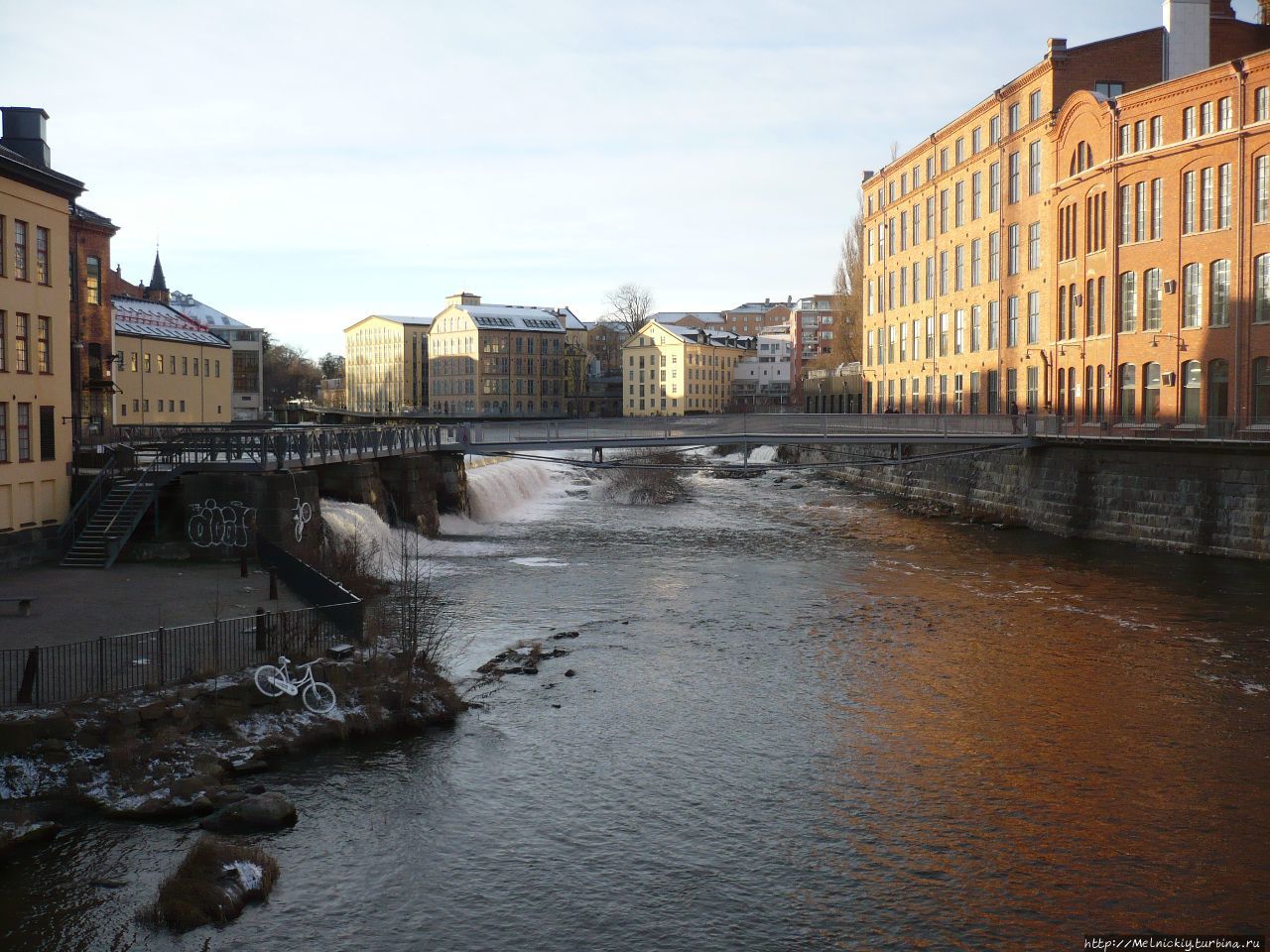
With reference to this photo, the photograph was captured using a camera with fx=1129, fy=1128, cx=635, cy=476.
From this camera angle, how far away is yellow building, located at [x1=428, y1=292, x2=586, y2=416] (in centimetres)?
14875

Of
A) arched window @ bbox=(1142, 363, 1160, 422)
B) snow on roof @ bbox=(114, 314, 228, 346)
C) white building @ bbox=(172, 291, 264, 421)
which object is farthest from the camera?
white building @ bbox=(172, 291, 264, 421)

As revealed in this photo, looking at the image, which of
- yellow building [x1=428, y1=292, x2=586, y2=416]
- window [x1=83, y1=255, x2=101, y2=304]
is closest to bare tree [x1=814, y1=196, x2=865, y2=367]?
yellow building [x1=428, y1=292, x2=586, y2=416]

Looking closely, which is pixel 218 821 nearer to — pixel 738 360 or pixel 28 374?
pixel 28 374

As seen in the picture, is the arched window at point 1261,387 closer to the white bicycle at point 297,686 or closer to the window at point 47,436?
the white bicycle at point 297,686

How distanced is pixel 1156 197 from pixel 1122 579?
719 inches

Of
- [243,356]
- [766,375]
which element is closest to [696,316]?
[766,375]

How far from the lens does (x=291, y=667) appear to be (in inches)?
758

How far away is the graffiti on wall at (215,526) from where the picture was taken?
2941cm

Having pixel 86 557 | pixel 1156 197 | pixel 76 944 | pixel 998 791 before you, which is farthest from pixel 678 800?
pixel 1156 197

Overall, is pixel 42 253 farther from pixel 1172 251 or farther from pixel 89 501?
pixel 1172 251

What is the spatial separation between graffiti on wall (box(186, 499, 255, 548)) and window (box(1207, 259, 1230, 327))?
3450cm

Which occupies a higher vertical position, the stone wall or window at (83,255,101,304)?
window at (83,255,101,304)

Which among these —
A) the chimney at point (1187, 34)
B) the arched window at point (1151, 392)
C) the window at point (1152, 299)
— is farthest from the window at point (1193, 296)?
the chimney at point (1187, 34)

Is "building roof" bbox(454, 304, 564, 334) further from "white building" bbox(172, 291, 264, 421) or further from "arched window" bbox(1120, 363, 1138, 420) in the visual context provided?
"arched window" bbox(1120, 363, 1138, 420)
